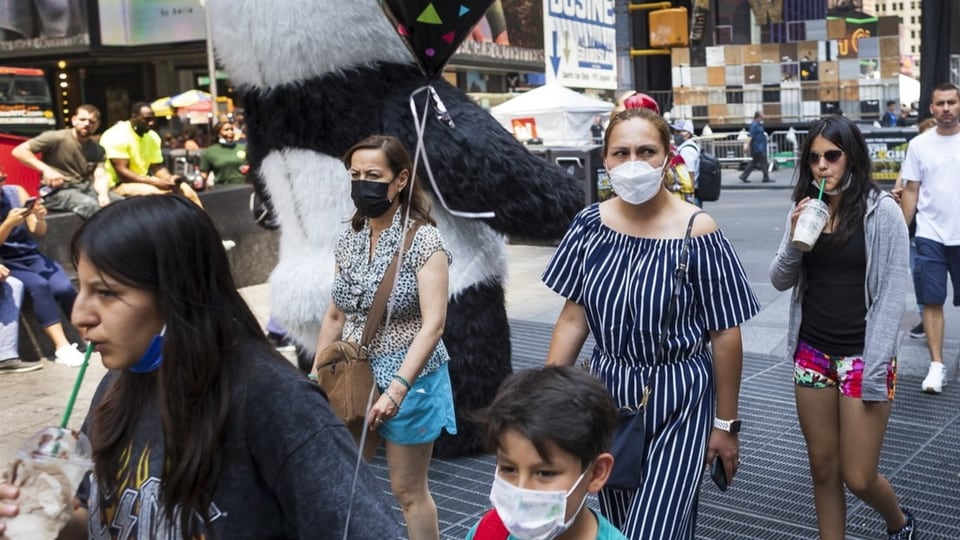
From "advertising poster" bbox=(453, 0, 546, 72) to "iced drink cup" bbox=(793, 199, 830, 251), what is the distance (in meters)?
23.4

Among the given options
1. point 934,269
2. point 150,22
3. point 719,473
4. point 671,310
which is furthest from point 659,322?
point 150,22

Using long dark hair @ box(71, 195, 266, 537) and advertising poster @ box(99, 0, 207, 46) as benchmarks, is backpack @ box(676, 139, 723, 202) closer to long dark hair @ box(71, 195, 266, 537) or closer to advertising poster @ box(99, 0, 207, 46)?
long dark hair @ box(71, 195, 266, 537)

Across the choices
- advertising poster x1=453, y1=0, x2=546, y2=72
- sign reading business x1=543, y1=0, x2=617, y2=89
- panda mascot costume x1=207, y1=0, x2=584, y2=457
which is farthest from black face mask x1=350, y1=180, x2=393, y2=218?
advertising poster x1=453, y1=0, x2=546, y2=72

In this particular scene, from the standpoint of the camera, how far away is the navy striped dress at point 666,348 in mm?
3146

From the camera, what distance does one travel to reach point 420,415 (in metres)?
3.94

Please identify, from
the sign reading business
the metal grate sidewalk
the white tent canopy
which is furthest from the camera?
the white tent canopy

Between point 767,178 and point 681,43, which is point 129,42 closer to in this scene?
point 767,178

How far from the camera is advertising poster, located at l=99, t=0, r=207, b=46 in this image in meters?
25.1

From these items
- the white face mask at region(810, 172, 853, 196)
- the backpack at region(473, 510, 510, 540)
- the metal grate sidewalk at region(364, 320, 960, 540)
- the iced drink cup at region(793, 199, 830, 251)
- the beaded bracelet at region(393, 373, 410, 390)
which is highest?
the white face mask at region(810, 172, 853, 196)

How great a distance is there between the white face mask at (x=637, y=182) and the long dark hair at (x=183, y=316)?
1676 mm

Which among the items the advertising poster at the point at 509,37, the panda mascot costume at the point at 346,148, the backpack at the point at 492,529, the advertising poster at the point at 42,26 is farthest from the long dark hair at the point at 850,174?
the advertising poster at the point at 42,26

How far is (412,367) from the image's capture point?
3762 mm

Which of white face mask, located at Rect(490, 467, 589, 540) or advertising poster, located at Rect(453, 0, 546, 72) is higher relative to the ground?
advertising poster, located at Rect(453, 0, 546, 72)

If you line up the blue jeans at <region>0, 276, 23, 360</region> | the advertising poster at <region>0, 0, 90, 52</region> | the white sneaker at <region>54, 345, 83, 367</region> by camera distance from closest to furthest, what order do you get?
the blue jeans at <region>0, 276, 23, 360</region> → the white sneaker at <region>54, 345, 83, 367</region> → the advertising poster at <region>0, 0, 90, 52</region>
